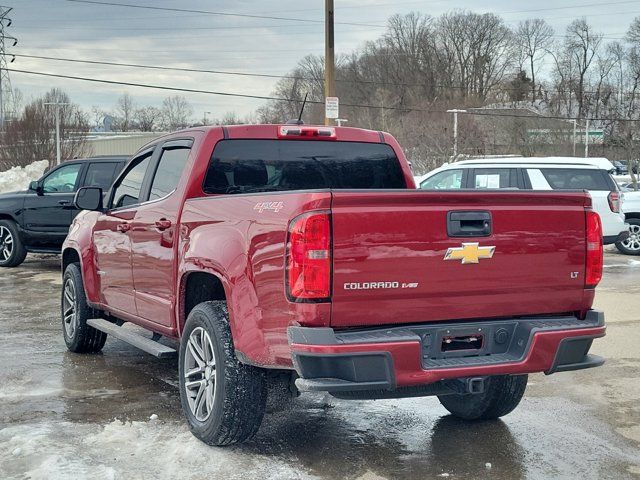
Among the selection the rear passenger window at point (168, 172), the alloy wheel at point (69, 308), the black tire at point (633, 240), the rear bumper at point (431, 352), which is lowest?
the black tire at point (633, 240)

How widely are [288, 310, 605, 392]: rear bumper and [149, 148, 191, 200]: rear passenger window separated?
82.6 inches

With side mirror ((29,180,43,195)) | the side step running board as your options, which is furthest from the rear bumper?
side mirror ((29,180,43,195))

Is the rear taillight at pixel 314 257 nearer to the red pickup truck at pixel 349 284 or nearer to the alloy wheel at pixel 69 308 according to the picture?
the red pickup truck at pixel 349 284

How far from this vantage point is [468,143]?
48.5 meters

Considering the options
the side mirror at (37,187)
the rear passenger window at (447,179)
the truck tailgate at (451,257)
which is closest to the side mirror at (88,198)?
the truck tailgate at (451,257)

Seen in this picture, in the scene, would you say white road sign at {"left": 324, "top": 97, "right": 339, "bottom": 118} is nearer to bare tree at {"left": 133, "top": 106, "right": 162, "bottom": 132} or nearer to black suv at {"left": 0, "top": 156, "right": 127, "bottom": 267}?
black suv at {"left": 0, "top": 156, "right": 127, "bottom": 267}

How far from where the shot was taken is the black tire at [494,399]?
5.34m

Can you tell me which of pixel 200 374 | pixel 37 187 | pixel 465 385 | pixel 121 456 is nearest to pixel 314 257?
pixel 465 385

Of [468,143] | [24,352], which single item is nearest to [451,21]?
[468,143]

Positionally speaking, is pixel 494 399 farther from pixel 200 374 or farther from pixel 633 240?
pixel 633 240

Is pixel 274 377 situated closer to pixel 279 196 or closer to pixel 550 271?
pixel 279 196

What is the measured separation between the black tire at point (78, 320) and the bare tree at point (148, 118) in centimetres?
7194

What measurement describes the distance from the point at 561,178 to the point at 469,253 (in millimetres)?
10754

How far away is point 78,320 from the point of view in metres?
7.36
